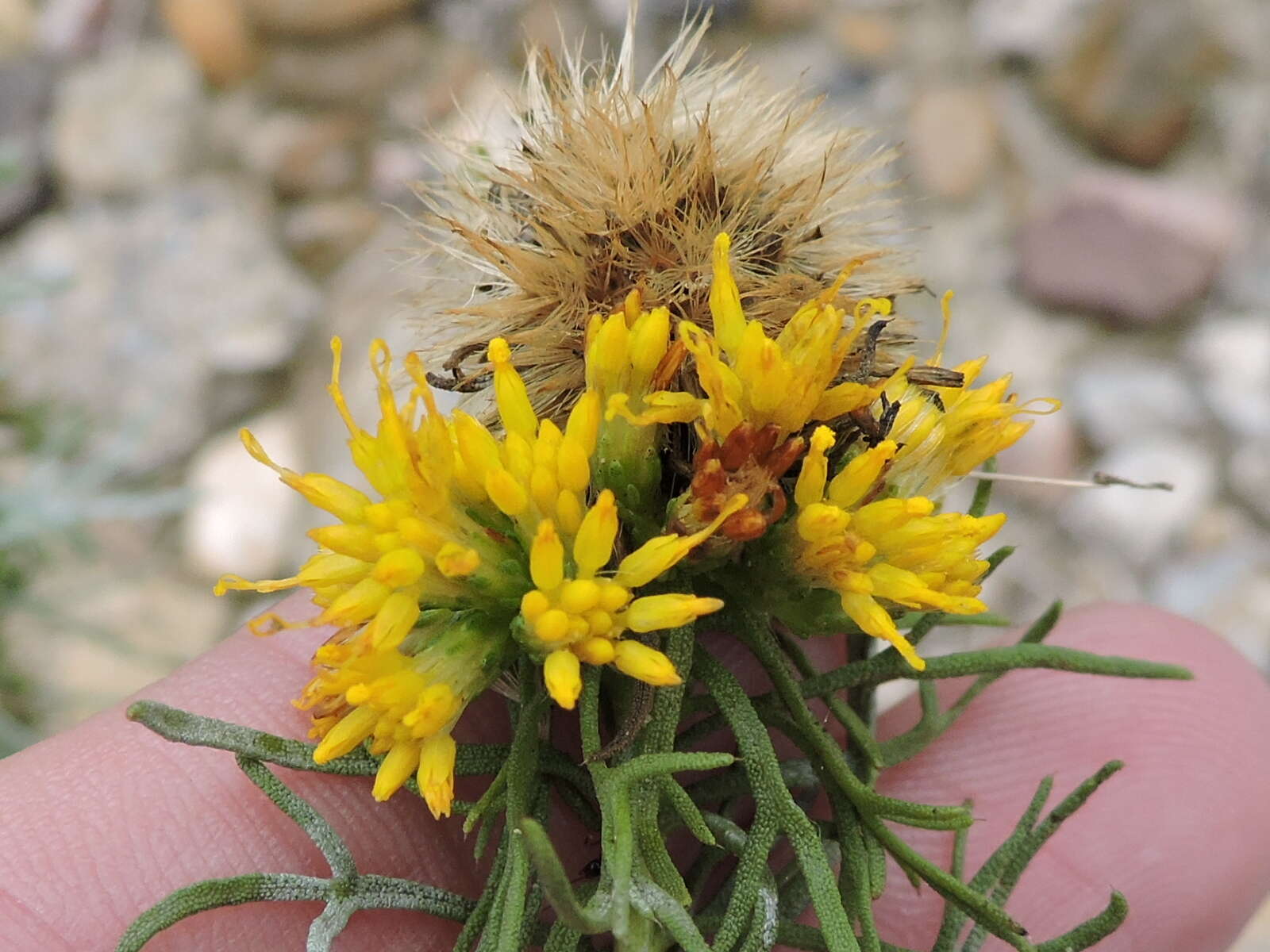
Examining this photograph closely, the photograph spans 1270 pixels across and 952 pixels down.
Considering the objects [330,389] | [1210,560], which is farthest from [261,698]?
[1210,560]

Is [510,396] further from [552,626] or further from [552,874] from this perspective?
[552,874]

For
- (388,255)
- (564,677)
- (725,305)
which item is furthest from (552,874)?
(388,255)

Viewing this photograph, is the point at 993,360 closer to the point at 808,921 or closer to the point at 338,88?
the point at 808,921

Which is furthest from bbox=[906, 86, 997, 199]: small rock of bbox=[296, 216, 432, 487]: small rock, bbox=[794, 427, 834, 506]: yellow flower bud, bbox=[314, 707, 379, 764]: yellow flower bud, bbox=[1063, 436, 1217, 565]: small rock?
bbox=[314, 707, 379, 764]: yellow flower bud

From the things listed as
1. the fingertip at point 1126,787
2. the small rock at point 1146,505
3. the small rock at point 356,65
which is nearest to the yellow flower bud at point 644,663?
the fingertip at point 1126,787

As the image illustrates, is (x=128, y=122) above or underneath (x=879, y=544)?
above

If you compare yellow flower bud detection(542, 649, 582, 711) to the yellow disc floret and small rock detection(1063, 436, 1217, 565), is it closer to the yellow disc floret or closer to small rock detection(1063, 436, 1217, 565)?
the yellow disc floret
